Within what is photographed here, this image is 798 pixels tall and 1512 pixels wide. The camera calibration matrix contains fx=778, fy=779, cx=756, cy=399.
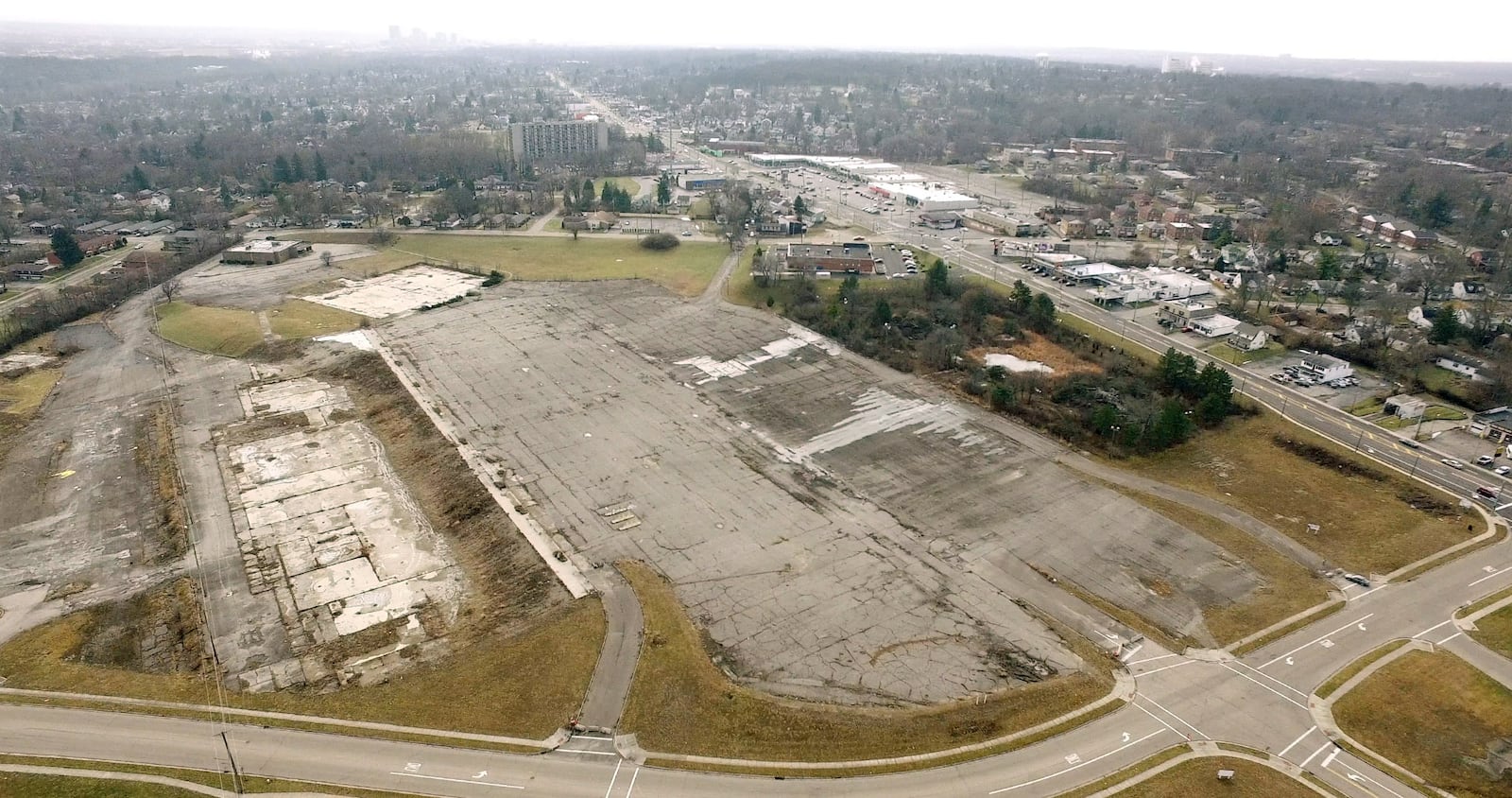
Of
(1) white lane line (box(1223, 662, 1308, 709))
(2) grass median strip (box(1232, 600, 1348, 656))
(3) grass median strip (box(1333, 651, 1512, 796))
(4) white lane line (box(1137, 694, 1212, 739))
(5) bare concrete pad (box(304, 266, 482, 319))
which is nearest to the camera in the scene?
(3) grass median strip (box(1333, 651, 1512, 796))

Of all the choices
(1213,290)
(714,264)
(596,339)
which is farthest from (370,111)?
(1213,290)

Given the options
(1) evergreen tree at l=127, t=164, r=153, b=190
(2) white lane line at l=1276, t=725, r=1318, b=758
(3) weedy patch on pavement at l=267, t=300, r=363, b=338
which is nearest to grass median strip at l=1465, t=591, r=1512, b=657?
(2) white lane line at l=1276, t=725, r=1318, b=758

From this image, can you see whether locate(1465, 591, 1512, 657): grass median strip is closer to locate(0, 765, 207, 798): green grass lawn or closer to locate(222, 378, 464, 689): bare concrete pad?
locate(222, 378, 464, 689): bare concrete pad

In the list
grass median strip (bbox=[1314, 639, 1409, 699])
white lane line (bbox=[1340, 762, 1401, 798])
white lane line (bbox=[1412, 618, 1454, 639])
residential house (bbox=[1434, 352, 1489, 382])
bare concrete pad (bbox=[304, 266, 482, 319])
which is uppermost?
residential house (bbox=[1434, 352, 1489, 382])

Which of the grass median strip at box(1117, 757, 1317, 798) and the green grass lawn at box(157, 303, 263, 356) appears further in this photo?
the green grass lawn at box(157, 303, 263, 356)

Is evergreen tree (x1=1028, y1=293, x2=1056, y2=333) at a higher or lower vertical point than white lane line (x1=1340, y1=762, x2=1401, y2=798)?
higher

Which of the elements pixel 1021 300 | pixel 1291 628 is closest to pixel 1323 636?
pixel 1291 628
